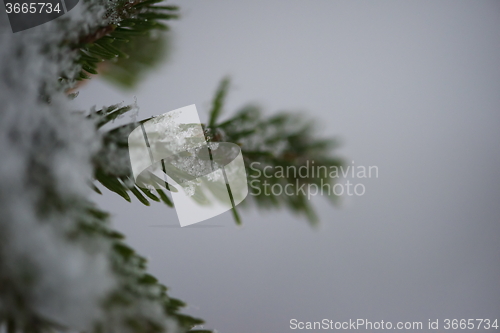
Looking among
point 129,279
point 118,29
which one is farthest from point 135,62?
point 129,279

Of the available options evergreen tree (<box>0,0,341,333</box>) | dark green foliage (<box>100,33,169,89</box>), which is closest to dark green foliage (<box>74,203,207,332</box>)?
evergreen tree (<box>0,0,341,333</box>)

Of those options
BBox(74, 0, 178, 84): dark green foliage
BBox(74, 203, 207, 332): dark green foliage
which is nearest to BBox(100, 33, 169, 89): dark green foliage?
BBox(74, 0, 178, 84): dark green foliage

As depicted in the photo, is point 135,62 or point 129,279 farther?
point 135,62

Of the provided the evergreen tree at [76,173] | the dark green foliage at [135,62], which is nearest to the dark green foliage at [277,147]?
the evergreen tree at [76,173]

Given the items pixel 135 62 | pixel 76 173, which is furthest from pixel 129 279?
pixel 135 62

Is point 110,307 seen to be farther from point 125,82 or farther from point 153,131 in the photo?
point 125,82

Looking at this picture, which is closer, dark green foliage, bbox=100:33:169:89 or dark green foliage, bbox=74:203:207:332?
dark green foliage, bbox=74:203:207:332

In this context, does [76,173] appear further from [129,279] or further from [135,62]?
[135,62]

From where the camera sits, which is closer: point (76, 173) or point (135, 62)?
point (76, 173)

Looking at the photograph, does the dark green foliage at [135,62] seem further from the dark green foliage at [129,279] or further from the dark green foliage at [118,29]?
the dark green foliage at [129,279]

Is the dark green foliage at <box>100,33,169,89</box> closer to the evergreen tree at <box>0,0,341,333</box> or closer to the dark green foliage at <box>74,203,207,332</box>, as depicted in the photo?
the evergreen tree at <box>0,0,341,333</box>

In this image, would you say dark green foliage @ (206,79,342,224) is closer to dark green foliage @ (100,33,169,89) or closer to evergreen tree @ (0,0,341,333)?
evergreen tree @ (0,0,341,333)

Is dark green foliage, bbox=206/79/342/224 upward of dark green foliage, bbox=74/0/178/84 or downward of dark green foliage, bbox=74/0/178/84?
downward
